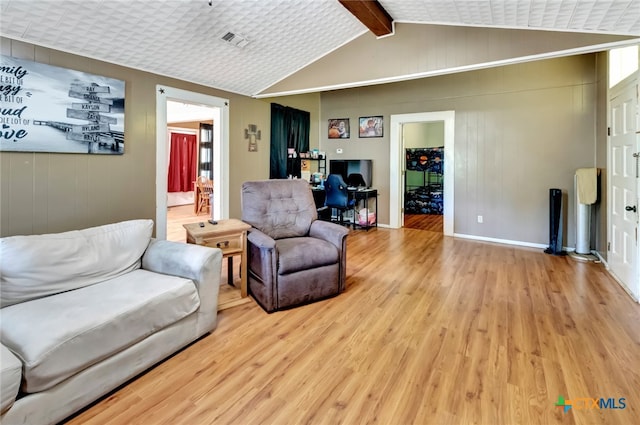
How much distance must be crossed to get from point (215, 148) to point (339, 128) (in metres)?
3.01

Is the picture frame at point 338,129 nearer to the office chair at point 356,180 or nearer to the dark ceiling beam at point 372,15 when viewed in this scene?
the office chair at point 356,180

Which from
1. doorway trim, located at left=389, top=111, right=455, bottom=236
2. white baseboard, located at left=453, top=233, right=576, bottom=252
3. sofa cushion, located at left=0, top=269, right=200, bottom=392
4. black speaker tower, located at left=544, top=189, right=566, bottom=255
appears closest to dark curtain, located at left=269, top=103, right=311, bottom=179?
doorway trim, located at left=389, top=111, right=455, bottom=236

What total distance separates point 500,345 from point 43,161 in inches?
148

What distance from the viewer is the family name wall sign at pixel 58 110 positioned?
2496 millimetres

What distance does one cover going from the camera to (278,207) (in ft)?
10.7

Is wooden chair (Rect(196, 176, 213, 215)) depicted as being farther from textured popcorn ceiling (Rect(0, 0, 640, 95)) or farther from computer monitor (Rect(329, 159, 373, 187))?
textured popcorn ceiling (Rect(0, 0, 640, 95))

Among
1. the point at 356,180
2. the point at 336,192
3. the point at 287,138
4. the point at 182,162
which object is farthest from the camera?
the point at 182,162

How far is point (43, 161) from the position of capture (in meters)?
2.74

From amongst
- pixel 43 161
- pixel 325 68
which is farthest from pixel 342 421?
pixel 325 68

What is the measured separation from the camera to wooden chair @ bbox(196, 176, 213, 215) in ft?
25.8

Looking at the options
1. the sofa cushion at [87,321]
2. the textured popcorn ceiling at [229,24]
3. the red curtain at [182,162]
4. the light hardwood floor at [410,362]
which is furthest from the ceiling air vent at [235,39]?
the red curtain at [182,162]

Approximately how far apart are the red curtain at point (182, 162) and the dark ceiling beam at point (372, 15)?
275 inches

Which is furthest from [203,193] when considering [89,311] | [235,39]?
[89,311]

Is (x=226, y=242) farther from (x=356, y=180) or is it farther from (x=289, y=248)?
(x=356, y=180)
